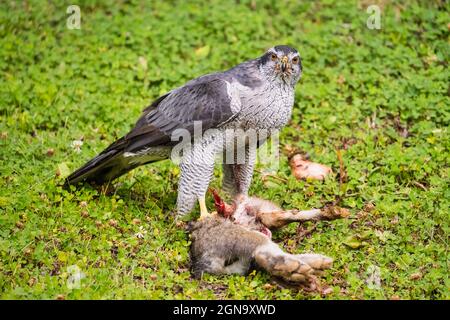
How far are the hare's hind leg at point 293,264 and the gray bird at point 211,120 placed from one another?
105 cm

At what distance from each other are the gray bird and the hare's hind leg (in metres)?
1.05

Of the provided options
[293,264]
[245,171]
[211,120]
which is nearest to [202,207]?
[245,171]

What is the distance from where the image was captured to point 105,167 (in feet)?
21.9

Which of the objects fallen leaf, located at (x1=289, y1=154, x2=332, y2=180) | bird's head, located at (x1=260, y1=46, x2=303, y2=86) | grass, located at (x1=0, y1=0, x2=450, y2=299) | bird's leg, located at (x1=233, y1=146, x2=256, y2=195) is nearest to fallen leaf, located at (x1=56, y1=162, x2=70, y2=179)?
grass, located at (x1=0, y1=0, x2=450, y2=299)

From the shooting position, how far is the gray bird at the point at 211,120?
611cm

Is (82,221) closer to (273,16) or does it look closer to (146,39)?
(146,39)

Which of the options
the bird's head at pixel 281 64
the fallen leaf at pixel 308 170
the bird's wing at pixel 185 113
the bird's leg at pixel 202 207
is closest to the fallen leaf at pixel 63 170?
the bird's wing at pixel 185 113

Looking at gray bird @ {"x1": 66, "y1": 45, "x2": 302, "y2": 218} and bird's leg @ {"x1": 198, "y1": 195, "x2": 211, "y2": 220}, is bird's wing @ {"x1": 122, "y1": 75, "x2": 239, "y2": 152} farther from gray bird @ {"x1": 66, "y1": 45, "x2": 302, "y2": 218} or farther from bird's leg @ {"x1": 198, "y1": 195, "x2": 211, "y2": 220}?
bird's leg @ {"x1": 198, "y1": 195, "x2": 211, "y2": 220}

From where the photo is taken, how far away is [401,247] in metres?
6.02

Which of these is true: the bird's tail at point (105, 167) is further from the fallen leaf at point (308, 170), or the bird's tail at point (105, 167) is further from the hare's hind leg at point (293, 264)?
the hare's hind leg at point (293, 264)

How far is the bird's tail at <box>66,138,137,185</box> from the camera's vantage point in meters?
6.51

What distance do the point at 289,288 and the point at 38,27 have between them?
20.1 feet

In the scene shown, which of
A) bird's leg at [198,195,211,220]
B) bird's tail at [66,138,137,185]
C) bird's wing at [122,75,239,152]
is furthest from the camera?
bird's tail at [66,138,137,185]

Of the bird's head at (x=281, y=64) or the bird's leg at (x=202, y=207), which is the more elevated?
the bird's head at (x=281, y=64)
